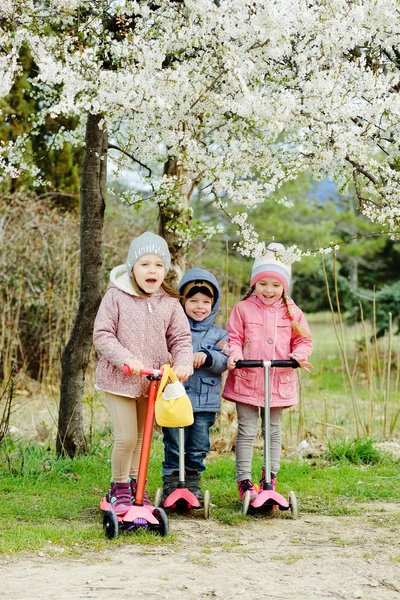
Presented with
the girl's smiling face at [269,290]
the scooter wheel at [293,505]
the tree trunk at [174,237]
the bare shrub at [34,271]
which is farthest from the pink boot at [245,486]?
the bare shrub at [34,271]

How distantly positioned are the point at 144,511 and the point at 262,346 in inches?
43.8

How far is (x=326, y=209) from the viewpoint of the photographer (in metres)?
20.8

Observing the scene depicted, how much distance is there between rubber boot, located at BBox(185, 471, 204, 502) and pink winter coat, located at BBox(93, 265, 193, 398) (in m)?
0.67

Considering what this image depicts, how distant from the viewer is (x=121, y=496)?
382cm

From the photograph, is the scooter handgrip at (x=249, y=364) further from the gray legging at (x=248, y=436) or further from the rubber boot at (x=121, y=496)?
the rubber boot at (x=121, y=496)

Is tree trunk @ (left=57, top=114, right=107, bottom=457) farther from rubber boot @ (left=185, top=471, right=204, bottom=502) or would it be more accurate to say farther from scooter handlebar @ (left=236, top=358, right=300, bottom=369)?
scooter handlebar @ (left=236, top=358, right=300, bottom=369)

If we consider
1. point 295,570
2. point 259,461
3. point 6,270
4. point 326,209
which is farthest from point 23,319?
point 326,209

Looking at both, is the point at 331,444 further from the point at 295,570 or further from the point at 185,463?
the point at 295,570

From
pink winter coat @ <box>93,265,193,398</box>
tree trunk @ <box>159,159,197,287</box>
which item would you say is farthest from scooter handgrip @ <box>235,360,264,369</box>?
tree trunk @ <box>159,159,197,287</box>

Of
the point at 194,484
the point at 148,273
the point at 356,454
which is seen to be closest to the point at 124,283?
the point at 148,273

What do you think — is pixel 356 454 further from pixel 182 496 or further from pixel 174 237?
pixel 174 237

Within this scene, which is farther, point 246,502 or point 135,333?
point 246,502

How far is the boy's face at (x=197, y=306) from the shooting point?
429 centimetres

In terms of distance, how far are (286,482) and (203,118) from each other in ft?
7.38
